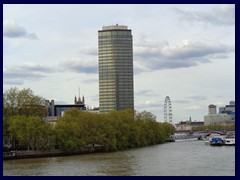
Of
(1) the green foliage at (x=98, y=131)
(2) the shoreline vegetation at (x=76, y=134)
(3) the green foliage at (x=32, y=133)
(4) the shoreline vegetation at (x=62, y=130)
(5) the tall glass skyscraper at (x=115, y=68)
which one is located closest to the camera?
(3) the green foliage at (x=32, y=133)

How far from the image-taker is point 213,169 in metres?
33.0

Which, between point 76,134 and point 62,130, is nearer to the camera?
point 62,130

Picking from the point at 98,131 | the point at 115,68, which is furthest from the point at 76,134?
the point at 115,68

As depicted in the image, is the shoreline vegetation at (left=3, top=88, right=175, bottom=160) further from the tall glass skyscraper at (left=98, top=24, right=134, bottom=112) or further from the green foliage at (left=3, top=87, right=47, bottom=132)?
the tall glass skyscraper at (left=98, top=24, right=134, bottom=112)

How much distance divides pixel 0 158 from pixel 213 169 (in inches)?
646

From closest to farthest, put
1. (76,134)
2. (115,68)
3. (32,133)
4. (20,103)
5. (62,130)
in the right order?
(32,133) → (62,130) → (76,134) → (20,103) → (115,68)

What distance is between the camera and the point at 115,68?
151 meters

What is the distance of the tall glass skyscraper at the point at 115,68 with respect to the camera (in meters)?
151

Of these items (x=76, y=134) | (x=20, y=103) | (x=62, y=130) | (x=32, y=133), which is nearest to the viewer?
(x=32, y=133)

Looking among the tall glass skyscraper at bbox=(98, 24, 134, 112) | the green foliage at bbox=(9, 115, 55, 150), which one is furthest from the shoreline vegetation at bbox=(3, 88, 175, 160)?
the tall glass skyscraper at bbox=(98, 24, 134, 112)

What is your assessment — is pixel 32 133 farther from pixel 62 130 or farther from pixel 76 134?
pixel 76 134

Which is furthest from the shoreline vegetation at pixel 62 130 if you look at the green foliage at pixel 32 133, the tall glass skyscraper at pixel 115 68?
the tall glass skyscraper at pixel 115 68

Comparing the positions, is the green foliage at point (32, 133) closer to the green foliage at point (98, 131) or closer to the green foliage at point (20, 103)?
the green foliage at point (98, 131)

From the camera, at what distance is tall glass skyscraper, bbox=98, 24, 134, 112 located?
150875 millimetres
